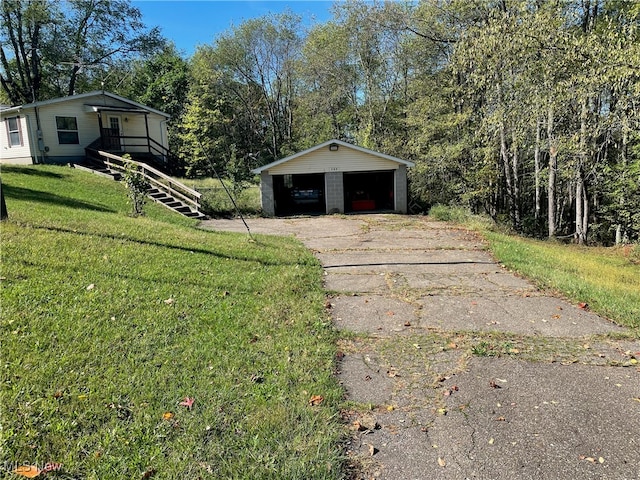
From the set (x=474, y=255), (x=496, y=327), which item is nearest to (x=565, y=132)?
(x=474, y=255)

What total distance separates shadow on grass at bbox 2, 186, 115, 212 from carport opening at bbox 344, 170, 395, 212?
436 inches

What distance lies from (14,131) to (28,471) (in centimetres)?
2164

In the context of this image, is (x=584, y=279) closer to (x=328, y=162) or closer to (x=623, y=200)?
(x=623, y=200)

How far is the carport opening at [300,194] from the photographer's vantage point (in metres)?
20.7

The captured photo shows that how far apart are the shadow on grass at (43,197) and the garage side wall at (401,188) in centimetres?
1177

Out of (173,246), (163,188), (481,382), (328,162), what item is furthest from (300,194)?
(481,382)

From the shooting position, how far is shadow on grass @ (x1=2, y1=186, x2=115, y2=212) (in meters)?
10.0

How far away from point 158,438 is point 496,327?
3.64m

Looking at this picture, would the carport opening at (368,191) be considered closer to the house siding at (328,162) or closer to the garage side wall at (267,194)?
A: the house siding at (328,162)

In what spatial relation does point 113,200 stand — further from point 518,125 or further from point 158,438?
point 518,125

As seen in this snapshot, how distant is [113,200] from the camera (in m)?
13.1

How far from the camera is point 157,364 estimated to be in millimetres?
3342

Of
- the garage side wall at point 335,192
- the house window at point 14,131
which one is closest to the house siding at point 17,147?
the house window at point 14,131

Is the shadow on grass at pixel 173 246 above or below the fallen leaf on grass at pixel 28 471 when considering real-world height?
above
